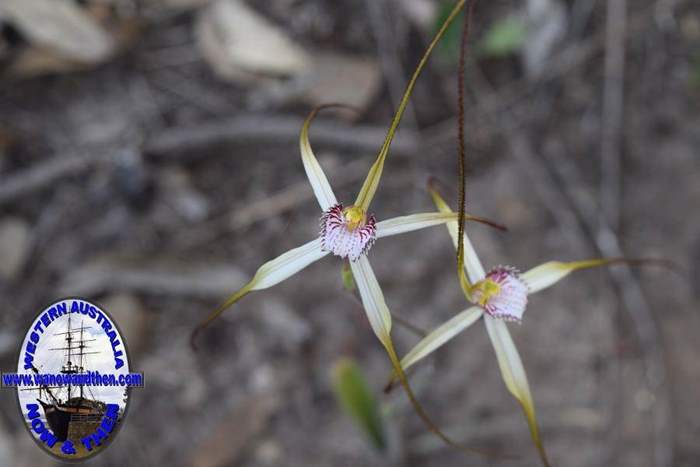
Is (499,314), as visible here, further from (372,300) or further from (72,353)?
(72,353)

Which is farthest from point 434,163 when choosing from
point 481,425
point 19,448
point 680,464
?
point 19,448

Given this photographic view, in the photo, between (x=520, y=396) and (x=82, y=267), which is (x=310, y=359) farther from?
(x=520, y=396)

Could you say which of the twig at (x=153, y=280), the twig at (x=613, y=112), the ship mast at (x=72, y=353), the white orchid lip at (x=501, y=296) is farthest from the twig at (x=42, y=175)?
the twig at (x=613, y=112)

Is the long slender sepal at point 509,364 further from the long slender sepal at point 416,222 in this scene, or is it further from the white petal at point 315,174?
the white petal at point 315,174

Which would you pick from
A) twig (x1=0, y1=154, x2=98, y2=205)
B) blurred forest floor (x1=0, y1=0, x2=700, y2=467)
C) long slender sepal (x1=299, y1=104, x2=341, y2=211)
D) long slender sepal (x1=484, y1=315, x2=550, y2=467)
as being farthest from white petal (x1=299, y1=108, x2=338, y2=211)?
twig (x1=0, y1=154, x2=98, y2=205)

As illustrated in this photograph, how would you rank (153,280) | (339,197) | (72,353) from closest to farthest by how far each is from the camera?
(72,353) → (153,280) → (339,197)

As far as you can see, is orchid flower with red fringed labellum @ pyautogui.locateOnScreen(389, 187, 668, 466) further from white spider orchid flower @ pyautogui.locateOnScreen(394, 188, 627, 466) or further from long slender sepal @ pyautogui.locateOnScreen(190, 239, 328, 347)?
long slender sepal @ pyautogui.locateOnScreen(190, 239, 328, 347)

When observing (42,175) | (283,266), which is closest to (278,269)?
(283,266)
